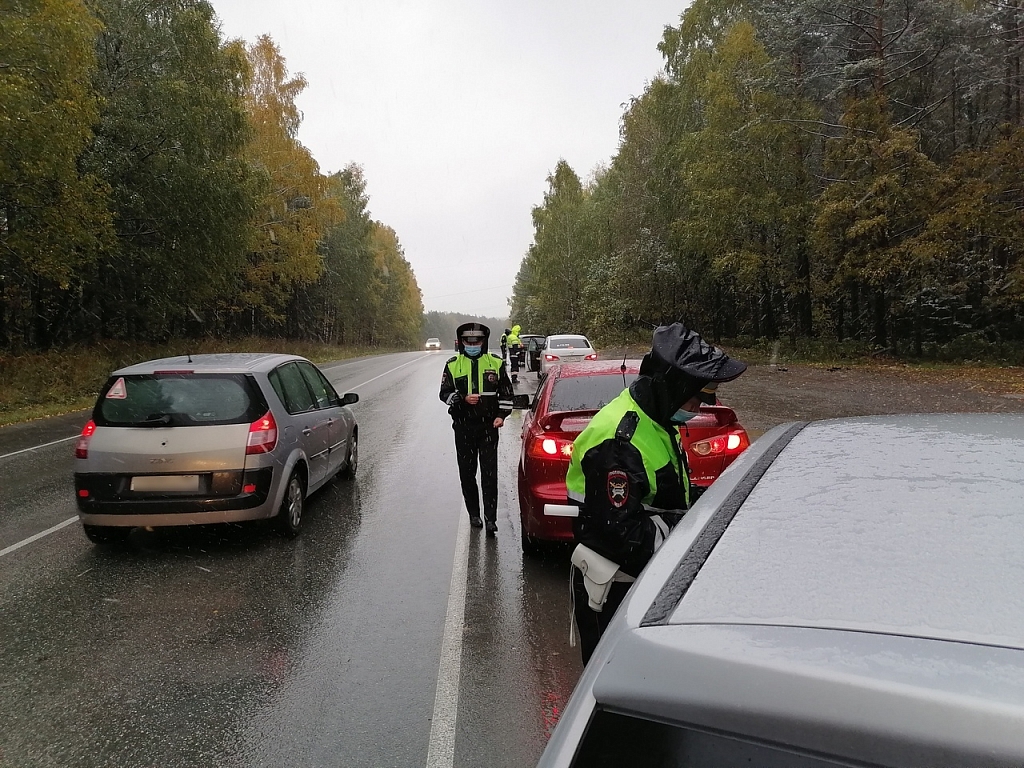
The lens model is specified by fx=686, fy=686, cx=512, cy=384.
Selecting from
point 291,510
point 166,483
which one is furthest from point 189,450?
point 291,510

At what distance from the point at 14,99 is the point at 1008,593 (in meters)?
17.0

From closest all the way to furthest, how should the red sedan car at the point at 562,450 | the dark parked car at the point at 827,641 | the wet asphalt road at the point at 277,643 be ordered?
the dark parked car at the point at 827,641
the wet asphalt road at the point at 277,643
the red sedan car at the point at 562,450

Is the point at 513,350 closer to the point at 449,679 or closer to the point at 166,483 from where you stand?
the point at 166,483

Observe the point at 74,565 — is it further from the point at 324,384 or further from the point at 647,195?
Answer: the point at 647,195

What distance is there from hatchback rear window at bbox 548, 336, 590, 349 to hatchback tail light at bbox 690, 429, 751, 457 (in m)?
16.2

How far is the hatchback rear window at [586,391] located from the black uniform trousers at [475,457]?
0.86m

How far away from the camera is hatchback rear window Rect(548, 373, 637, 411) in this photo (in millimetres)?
5676

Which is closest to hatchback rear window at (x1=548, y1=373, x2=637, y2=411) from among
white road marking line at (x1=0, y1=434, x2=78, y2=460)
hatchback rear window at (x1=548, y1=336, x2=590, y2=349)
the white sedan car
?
white road marking line at (x1=0, y1=434, x2=78, y2=460)

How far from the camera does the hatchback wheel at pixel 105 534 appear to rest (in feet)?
19.2

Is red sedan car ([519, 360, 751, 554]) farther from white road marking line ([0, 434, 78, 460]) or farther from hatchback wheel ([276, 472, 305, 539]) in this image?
white road marking line ([0, 434, 78, 460])

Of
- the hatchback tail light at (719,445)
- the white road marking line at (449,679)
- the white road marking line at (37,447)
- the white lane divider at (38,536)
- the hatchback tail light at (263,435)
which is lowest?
the white road marking line at (449,679)

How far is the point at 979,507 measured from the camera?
1417 mm

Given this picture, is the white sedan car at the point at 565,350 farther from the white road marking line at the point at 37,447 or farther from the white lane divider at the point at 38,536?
the white lane divider at the point at 38,536

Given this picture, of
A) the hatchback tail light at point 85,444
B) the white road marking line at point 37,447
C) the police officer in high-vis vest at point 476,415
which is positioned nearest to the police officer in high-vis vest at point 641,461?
the police officer in high-vis vest at point 476,415
